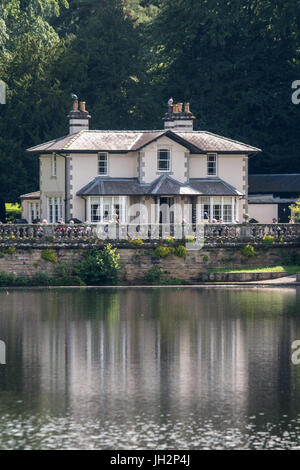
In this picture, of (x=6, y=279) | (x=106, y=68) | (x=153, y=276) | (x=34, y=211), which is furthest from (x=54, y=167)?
(x=106, y=68)

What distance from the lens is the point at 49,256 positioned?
201ft

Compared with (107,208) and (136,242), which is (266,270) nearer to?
(136,242)

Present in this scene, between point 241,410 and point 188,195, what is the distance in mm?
41004

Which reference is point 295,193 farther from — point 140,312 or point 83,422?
point 83,422

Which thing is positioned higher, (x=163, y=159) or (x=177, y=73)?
(x=177, y=73)

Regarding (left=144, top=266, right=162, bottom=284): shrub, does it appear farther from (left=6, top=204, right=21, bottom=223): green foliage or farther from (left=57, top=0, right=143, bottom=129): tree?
(left=6, top=204, right=21, bottom=223): green foliage

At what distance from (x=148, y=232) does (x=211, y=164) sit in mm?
10944

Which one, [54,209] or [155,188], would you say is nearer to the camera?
[155,188]

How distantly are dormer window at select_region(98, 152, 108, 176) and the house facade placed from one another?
0.06 meters

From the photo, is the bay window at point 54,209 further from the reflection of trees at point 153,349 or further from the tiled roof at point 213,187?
the reflection of trees at point 153,349

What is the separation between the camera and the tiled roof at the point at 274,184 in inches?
3127

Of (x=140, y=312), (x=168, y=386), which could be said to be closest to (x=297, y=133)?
(x=140, y=312)

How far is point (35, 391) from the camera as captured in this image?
3195cm

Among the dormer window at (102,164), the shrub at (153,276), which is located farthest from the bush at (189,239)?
the dormer window at (102,164)
